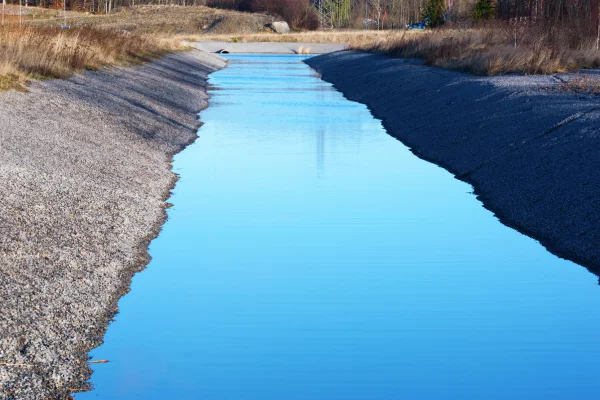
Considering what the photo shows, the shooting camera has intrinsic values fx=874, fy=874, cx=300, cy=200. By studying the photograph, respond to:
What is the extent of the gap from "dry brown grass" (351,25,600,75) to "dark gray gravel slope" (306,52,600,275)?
4.08 feet

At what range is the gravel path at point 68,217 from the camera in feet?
21.2

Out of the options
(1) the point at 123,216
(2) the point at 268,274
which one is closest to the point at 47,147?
(1) the point at 123,216

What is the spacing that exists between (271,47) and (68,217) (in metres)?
71.0

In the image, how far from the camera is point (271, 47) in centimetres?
7925

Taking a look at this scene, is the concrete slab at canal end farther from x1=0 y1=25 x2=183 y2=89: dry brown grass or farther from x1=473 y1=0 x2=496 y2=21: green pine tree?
x1=0 y1=25 x2=183 y2=89: dry brown grass

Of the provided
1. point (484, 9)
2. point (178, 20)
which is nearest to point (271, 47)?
point (484, 9)

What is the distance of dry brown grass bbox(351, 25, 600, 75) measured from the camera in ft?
81.1

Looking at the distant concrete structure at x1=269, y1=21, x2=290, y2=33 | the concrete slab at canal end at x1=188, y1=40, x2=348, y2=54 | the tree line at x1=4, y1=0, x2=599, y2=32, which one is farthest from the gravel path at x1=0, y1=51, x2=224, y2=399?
the distant concrete structure at x1=269, y1=21, x2=290, y2=33

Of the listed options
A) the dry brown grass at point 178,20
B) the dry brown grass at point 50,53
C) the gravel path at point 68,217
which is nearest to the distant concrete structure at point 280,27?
the dry brown grass at point 178,20

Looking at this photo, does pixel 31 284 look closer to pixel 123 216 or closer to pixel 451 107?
pixel 123 216

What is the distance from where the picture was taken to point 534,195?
1214 cm

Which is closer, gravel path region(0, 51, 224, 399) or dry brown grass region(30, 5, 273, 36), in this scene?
gravel path region(0, 51, 224, 399)

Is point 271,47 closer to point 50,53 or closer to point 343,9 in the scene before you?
point 343,9

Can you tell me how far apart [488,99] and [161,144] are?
7396 mm
